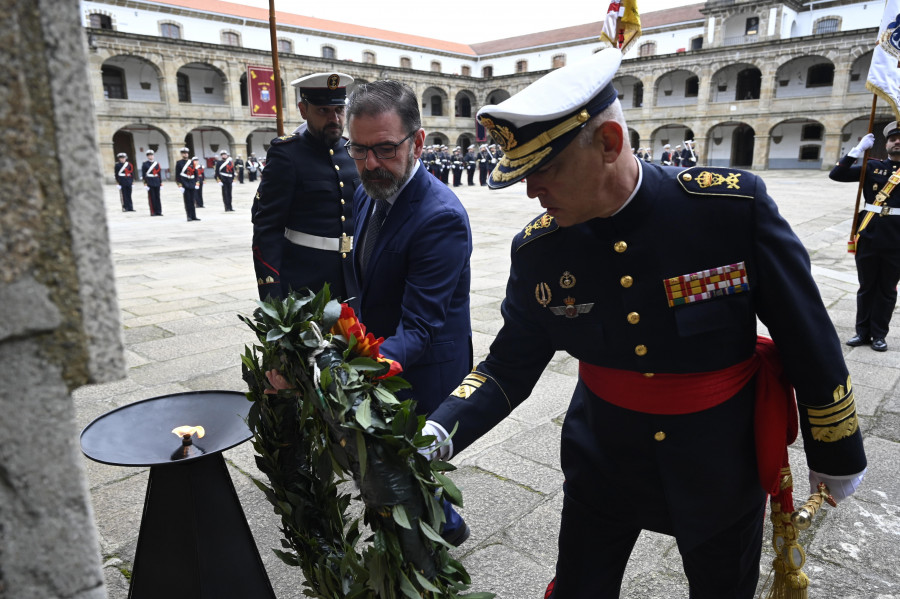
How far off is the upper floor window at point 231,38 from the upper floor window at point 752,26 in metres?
33.2

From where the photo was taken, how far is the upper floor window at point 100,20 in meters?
34.6

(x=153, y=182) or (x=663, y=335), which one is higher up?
(x=153, y=182)

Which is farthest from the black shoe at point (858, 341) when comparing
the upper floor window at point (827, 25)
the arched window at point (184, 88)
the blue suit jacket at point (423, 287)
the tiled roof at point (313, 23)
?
the upper floor window at point (827, 25)

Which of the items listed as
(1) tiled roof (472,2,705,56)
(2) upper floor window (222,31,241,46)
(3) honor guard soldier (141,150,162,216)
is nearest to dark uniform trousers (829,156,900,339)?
(3) honor guard soldier (141,150,162,216)

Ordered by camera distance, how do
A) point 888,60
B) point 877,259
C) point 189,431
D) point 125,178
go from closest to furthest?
point 189,431 < point 888,60 < point 877,259 < point 125,178

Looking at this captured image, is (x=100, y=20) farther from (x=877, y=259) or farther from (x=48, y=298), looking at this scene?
(x=48, y=298)

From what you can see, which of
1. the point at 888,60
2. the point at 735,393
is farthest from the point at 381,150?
the point at 888,60

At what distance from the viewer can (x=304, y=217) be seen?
332cm

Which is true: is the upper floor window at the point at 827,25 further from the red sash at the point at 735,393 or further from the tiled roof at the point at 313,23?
the red sash at the point at 735,393

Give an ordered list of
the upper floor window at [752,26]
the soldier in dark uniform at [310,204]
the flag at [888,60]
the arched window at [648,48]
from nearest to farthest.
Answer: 1. the soldier in dark uniform at [310,204]
2. the flag at [888,60]
3. the upper floor window at [752,26]
4. the arched window at [648,48]

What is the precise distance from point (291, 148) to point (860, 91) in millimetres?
38541

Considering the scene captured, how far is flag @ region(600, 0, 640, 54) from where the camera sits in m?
2.15

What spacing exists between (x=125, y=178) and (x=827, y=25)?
42911mm

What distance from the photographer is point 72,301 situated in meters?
0.65
